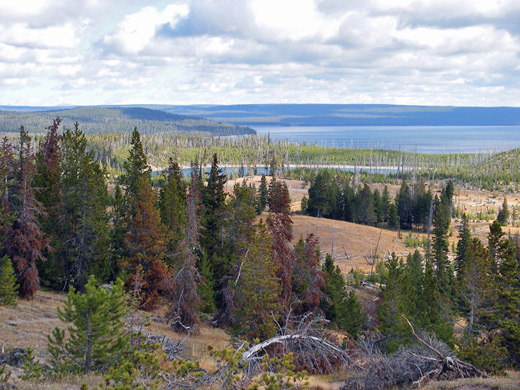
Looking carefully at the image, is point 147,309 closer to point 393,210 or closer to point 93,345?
point 93,345

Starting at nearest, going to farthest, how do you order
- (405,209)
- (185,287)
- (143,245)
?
(185,287) → (143,245) → (405,209)

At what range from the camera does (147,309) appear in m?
35.2

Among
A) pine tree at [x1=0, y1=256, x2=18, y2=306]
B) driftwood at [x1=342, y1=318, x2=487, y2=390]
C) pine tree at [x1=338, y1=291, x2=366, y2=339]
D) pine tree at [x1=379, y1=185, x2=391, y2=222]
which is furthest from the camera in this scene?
pine tree at [x1=379, y1=185, x2=391, y2=222]

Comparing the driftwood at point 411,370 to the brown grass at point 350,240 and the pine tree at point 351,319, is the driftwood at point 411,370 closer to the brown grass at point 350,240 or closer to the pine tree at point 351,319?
the pine tree at point 351,319

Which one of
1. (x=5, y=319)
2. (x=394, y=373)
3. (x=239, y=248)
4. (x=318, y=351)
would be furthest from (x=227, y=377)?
(x=239, y=248)

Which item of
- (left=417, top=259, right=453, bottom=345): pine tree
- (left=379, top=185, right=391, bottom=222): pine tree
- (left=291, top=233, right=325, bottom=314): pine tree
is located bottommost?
(left=379, top=185, right=391, bottom=222): pine tree

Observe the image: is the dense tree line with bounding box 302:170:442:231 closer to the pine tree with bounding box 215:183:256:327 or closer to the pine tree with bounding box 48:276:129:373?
the pine tree with bounding box 215:183:256:327

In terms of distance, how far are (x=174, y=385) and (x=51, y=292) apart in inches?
1102

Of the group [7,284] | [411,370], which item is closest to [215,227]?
[7,284]

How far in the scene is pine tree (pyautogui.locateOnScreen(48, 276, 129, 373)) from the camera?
14.0 m

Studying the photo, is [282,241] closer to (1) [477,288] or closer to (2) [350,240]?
(1) [477,288]

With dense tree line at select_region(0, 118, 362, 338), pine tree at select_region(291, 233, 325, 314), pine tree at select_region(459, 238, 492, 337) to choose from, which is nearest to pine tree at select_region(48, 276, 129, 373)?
dense tree line at select_region(0, 118, 362, 338)

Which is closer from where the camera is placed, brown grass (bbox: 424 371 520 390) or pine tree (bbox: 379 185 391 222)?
brown grass (bbox: 424 371 520 390)

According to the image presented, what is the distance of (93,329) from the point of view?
14.4 m
